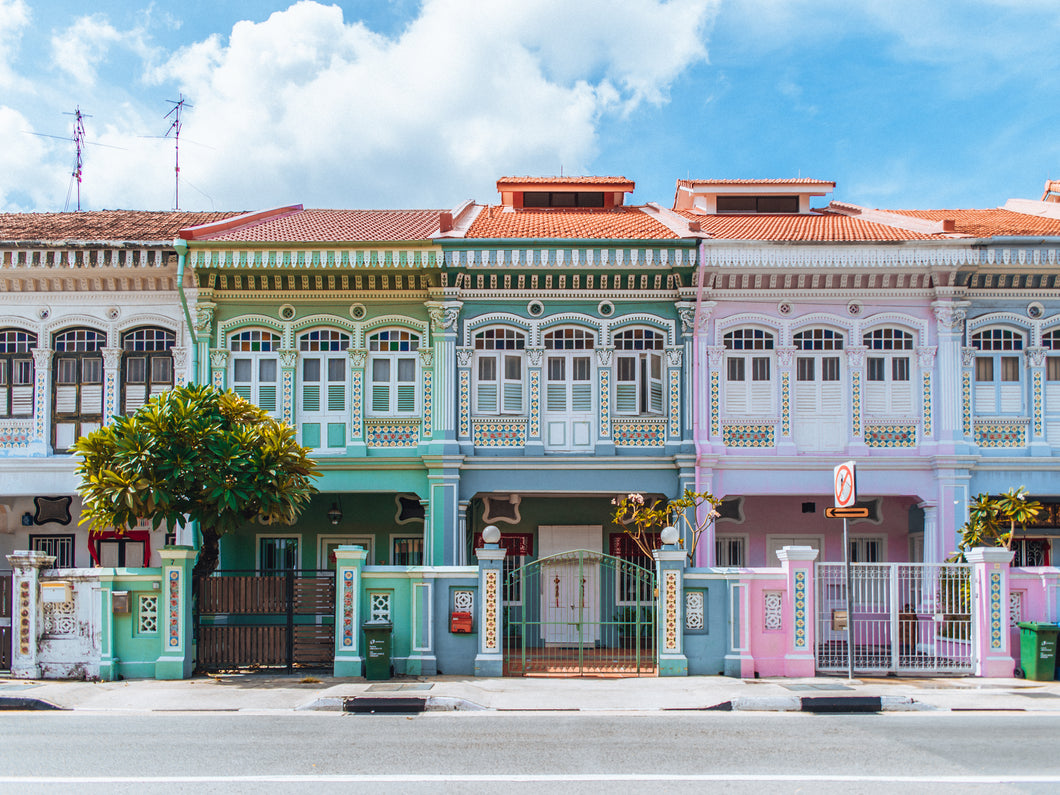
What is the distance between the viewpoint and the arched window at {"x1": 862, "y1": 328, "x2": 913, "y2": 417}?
20.6 m

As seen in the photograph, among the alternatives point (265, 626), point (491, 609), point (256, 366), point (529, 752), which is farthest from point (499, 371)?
point (529, 752)

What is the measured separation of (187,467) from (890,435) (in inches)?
515

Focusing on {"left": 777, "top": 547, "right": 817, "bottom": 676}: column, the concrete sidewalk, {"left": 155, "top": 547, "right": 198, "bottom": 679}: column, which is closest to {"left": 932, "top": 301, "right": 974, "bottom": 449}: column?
the concrete sidewalk

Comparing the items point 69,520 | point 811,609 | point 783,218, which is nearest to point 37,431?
point 69,520

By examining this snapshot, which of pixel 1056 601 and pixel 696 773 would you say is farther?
pixel 1056 601

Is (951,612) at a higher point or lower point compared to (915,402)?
lower

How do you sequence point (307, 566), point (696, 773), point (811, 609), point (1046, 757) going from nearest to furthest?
point (696, 773) < point (1046, 757) < point (811, 609) < point (307, 566)

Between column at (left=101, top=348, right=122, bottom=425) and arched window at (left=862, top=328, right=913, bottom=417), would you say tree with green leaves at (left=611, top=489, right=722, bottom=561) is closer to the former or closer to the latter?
arched window at (left=862, top=328, right=913, bottom=417)

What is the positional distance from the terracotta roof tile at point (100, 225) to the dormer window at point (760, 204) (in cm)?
1160

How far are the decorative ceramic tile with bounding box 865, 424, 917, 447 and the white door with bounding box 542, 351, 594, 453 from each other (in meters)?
5.46

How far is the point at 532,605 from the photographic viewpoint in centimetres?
1947

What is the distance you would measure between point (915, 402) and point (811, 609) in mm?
6519

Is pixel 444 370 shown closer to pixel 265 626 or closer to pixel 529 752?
pixel 265 626

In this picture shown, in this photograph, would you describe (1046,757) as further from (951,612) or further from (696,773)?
(951,612)
